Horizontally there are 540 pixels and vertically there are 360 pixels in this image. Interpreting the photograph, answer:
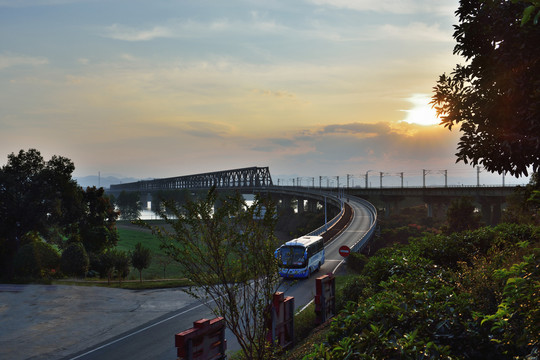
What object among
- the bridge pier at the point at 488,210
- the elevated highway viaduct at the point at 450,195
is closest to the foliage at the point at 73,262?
the elevated highway viaduct at the point at 450,195

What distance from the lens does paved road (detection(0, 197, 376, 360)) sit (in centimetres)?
2039

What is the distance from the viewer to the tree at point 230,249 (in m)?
12.6

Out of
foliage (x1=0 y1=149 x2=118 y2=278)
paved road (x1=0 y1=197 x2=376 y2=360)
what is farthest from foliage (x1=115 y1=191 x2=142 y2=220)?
paved road (x1=0 y1=197 x2=376 y2=360)

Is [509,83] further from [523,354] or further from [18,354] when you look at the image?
[18,354]

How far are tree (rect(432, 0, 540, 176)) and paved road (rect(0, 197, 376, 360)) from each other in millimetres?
13671

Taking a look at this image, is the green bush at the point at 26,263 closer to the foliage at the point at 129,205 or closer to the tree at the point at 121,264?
the tree at the point at 121,264

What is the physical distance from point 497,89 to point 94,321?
76.5ft

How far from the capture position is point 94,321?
25.4 meters

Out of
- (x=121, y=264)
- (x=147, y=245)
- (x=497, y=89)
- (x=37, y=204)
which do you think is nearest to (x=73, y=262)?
(x=121, y=264)

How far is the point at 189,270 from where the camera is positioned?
12.5 metres

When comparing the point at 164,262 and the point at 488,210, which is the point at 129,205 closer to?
the point at 488,210

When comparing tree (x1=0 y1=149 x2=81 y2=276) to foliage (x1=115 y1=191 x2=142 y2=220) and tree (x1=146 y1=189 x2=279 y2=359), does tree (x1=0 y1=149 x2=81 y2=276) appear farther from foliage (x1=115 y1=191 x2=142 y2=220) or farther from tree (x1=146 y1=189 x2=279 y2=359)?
foliage (x1=115 y1=191 x2=142 y2=220)

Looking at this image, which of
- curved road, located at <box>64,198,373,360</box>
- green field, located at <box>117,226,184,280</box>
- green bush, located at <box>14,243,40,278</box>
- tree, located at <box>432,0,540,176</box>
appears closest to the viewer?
tree, located at <box>432,0,540,176</box>

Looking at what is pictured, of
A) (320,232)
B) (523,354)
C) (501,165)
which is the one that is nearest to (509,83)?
(501,165)
